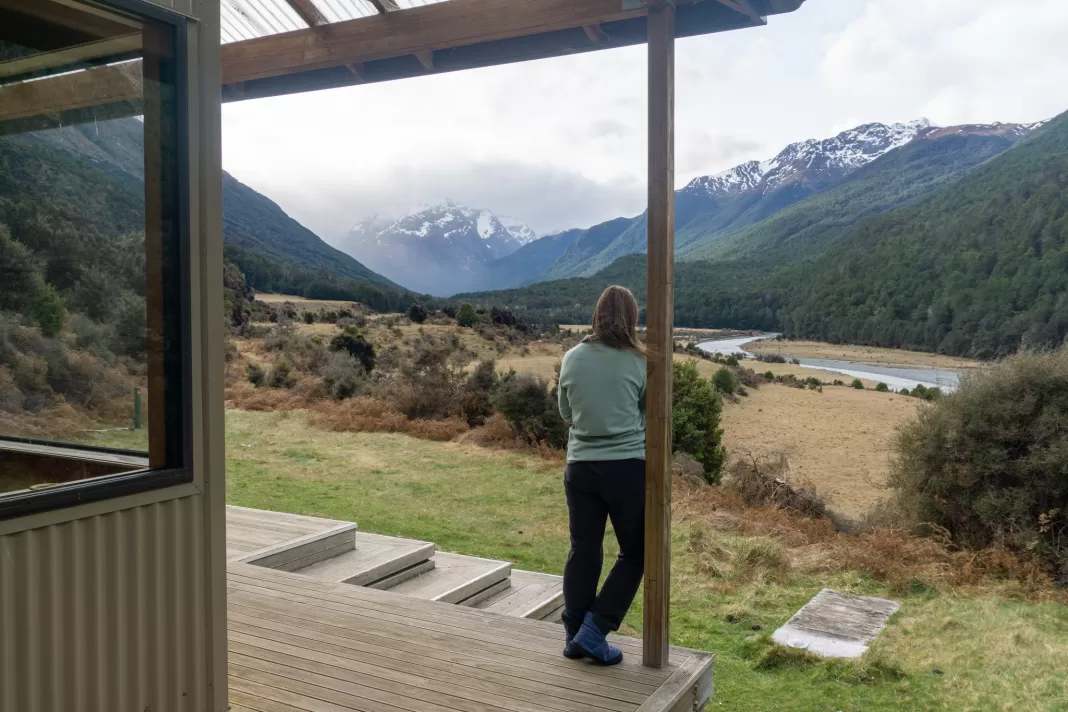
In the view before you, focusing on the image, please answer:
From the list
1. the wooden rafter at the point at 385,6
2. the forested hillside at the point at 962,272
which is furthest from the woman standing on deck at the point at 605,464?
the forested hillside at the point at 962,272

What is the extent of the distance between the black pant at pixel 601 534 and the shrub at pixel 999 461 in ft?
17.9

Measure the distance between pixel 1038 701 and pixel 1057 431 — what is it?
3.65 meters

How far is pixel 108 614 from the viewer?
7.02ft

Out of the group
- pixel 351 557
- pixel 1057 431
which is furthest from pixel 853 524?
pixel 351 557

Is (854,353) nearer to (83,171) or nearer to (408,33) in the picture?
(408,33)

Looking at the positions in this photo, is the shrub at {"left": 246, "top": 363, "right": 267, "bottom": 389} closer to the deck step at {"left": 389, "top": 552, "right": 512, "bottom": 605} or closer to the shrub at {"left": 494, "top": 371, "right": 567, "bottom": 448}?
the shrub at {"left": 494, "top": 371, "right": 567, "bottom": 448}

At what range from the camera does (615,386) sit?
3.10 meters

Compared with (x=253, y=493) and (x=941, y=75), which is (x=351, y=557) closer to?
(x=253, y=493)

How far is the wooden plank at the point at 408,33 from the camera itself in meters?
3.28

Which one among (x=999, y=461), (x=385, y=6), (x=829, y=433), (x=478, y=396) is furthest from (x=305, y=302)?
(x=385, y=6)

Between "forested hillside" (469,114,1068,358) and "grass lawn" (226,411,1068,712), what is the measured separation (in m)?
20.7

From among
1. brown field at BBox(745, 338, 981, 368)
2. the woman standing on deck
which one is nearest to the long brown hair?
the woman standing on deck

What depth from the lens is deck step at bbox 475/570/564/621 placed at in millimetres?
4582

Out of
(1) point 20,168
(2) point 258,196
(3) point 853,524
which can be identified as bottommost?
(3) point 853,524
